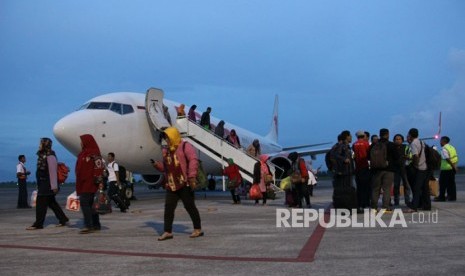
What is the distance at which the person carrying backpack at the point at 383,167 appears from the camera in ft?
41.8

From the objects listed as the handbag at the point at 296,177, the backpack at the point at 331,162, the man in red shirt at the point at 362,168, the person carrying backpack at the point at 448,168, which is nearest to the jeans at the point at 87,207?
the backpack at the point at 331,162

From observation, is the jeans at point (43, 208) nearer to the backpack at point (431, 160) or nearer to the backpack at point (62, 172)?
the backpack at point (62, 172)

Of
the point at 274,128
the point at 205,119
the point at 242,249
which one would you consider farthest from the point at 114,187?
the point at 274,128

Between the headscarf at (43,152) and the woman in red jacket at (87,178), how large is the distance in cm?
147

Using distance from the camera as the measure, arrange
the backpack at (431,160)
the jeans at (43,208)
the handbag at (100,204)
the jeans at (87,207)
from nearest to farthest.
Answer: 1. the jeans at (87,207)
2. the handbag at (100,204)
3. the jeans at (43,208)
4. the backpack at (431,160)

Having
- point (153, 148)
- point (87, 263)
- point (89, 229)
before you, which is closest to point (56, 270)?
point (87, 263)

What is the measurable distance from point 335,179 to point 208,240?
5.22 metres

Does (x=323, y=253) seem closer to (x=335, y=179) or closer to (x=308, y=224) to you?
(x=308, y=224)

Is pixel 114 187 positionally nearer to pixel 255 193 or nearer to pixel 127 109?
pixel 255 193

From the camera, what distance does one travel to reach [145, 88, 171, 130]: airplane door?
20.7 m

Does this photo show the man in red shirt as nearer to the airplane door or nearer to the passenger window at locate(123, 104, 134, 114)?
the airplane door

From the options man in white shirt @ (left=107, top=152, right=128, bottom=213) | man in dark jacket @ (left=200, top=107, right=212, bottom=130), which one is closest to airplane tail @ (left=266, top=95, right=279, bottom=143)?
man in dark jacket @ (left=200, top=107, right=212, bottom=130)

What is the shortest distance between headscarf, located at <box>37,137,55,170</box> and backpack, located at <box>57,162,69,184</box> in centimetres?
31

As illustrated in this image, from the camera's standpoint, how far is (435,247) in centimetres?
752
